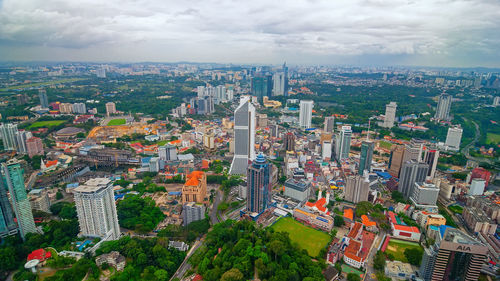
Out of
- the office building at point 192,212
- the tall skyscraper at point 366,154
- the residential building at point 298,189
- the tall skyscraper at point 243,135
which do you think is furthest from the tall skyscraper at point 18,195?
the tall skyscraper at point 366,154

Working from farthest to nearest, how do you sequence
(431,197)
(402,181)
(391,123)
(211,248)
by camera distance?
1. (391,123)
2. (402,181)
3. (431,197)
4. (211,248)

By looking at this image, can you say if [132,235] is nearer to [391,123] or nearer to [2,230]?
[2,230]

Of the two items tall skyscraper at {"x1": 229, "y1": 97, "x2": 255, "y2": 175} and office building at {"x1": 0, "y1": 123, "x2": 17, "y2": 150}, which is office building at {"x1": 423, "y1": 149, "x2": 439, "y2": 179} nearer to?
tall skyscraper at {"x1": 229, "y1": 97, "x2": 255, "y2": 175}

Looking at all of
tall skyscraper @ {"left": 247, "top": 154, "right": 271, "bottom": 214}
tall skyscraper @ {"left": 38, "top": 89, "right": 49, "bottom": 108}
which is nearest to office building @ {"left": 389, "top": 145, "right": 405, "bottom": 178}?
tall skyscraper @ {"left": 247, "top": 154, "right": 271, "bottom": 214}

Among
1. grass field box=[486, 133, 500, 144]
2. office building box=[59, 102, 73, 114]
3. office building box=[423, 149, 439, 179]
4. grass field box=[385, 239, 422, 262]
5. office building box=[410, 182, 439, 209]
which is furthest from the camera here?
office building box=[59, 102, 73, 114]

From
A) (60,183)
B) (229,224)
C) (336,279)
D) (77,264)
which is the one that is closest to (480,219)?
(336,279)

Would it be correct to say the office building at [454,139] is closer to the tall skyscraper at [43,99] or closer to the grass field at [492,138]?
the grass field at [492,138]
